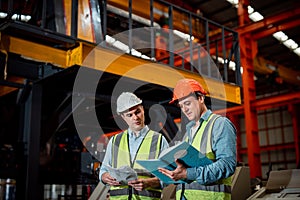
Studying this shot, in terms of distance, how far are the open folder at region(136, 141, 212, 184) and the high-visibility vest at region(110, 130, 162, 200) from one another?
0.85 meters

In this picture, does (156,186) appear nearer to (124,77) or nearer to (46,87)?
(124,77)

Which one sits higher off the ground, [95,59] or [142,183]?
[95,59]

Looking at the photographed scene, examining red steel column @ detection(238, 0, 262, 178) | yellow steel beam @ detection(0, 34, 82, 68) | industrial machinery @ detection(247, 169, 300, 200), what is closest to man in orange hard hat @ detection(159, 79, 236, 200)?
industrial machinery @ detection(247, 169, 300, 200)

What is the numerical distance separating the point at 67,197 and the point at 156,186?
178 inches

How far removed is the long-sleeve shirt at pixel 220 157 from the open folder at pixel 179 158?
5 cm

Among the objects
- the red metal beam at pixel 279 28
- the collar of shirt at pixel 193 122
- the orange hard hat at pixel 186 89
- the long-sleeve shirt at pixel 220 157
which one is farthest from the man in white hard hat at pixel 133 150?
Result: the red metal beam at pixel 279 28

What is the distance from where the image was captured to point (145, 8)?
10594 mm

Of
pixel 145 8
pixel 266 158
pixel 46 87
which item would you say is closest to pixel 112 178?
pixel 46 87

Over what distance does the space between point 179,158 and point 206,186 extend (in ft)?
1.18

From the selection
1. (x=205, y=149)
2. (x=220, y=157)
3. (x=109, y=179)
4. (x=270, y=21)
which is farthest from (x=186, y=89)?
(x=270, y=21)

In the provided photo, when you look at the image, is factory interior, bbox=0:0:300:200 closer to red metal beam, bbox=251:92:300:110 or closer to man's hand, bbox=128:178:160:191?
man's hand, bbox=128:178:160:191

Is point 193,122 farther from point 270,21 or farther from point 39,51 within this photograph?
point 270,21

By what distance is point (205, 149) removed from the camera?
2744 mm

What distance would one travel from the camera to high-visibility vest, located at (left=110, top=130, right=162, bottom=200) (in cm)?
350
